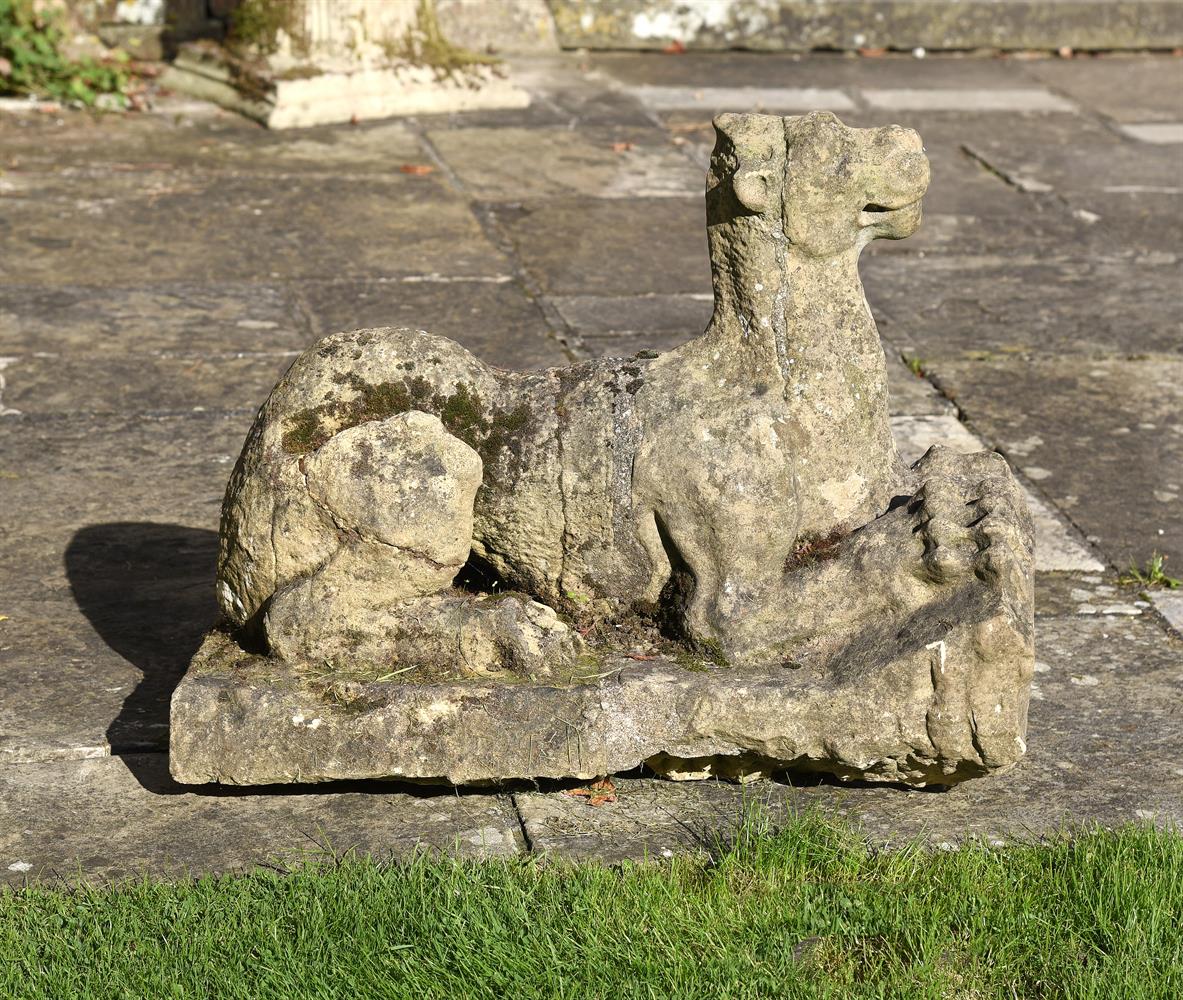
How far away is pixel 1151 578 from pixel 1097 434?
1207 millimetres

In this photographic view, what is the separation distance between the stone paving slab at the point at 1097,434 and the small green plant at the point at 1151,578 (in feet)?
0.24

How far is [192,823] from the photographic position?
3.92 meters

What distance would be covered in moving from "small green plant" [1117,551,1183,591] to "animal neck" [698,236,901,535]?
155 centimetres

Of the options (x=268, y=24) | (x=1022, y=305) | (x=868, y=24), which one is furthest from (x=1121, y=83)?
(x=268, y=24)

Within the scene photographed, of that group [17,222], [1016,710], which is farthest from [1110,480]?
[17,222]

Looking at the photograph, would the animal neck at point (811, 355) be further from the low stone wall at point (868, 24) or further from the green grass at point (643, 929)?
the low stone wall at point (868, 24)

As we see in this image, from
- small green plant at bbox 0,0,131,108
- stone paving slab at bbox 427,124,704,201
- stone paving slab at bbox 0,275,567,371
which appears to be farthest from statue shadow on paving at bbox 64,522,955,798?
small green plant at bbox 0,0,131,108

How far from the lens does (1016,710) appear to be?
3779 millimetres

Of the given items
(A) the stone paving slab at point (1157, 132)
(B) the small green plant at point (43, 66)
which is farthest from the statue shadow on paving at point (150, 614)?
(A) the stone paving slab at point (1157, 132)

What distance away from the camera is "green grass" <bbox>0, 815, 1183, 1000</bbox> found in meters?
3.31

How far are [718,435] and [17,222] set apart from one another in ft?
17.7

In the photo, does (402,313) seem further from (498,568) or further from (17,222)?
(498,568)

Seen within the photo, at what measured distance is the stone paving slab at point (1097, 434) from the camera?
18.6 ft

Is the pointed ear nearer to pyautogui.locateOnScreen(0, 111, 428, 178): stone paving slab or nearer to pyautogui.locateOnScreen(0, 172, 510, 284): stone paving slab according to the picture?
pyautogui.locateOnScreen(0, 172, 510, 284): stone paving slab
